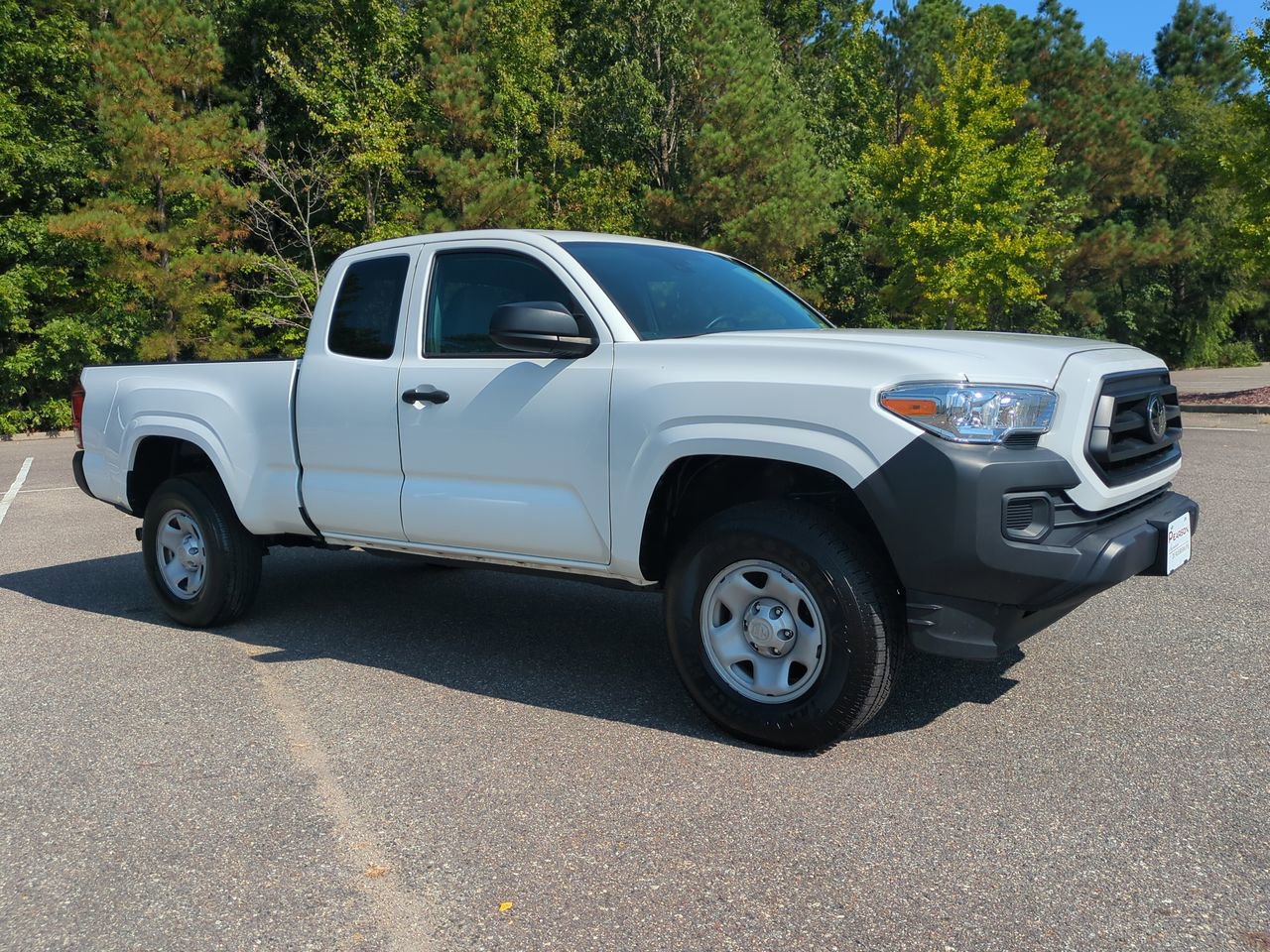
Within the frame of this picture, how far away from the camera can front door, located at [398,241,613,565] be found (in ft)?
14.3

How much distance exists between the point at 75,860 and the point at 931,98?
3711 centimetres

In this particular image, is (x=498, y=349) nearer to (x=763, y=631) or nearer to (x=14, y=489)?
(x=763, y=631)

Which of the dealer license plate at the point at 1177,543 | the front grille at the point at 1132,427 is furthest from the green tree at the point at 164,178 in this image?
the dealer license plate at the point at 1177,543

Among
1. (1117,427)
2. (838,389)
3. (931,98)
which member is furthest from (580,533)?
(931,98)

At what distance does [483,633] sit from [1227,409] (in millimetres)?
18884

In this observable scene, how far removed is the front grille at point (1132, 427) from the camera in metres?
3.75

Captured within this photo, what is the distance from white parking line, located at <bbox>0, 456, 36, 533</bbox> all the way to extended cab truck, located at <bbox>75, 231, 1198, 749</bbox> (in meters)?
7.26

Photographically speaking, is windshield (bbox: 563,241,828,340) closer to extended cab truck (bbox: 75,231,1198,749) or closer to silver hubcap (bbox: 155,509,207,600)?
extended cab truck (bbox: 75,231,1198,749)

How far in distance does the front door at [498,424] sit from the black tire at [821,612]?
0.49 metres

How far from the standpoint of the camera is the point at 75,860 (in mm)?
3270

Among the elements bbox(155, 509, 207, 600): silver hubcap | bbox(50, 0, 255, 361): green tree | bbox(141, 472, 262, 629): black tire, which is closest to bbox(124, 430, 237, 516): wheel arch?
bbox(141, 472, 262, 629): black tire

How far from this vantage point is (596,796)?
3623 millimetres

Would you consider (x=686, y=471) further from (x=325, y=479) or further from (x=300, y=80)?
(x=300, y=80)

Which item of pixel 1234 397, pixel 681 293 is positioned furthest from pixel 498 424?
pixel 1234 397
